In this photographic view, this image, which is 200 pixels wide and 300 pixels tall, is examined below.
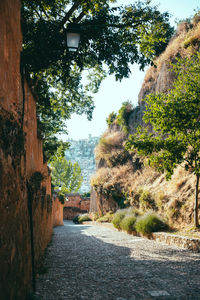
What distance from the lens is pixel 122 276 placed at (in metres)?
4.51

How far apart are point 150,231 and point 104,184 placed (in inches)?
419

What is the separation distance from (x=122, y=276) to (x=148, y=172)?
39.1ft

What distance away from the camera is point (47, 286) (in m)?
4.02

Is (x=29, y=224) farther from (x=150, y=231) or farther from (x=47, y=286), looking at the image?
(x=150, y=231)

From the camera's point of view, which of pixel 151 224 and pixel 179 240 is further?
pixel 151 224

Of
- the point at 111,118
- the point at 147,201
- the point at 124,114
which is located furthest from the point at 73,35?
the point at 111,118

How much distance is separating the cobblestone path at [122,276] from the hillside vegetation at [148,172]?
344cm

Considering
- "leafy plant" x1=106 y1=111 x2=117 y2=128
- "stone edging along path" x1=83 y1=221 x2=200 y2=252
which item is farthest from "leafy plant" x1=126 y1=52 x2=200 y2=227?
"leafy plant" x1=106 y1=111 x2=117 y2=128

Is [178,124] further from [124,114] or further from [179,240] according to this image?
[124,114]

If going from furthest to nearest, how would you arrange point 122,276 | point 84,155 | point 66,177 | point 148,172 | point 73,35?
1. point 84,155
2. point 66,177
3. point 148,172
4. point 73,35
5. point 122,276

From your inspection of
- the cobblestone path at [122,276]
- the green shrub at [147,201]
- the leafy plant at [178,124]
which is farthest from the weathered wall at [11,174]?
the green shrub at [147,201]

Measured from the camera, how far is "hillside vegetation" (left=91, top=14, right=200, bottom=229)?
10094 mm

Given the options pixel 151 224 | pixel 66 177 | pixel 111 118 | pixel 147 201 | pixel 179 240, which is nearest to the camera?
pixel 179 240

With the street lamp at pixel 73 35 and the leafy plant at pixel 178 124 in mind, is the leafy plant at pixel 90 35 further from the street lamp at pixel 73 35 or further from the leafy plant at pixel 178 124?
the leafy plant at pixel 178 124
